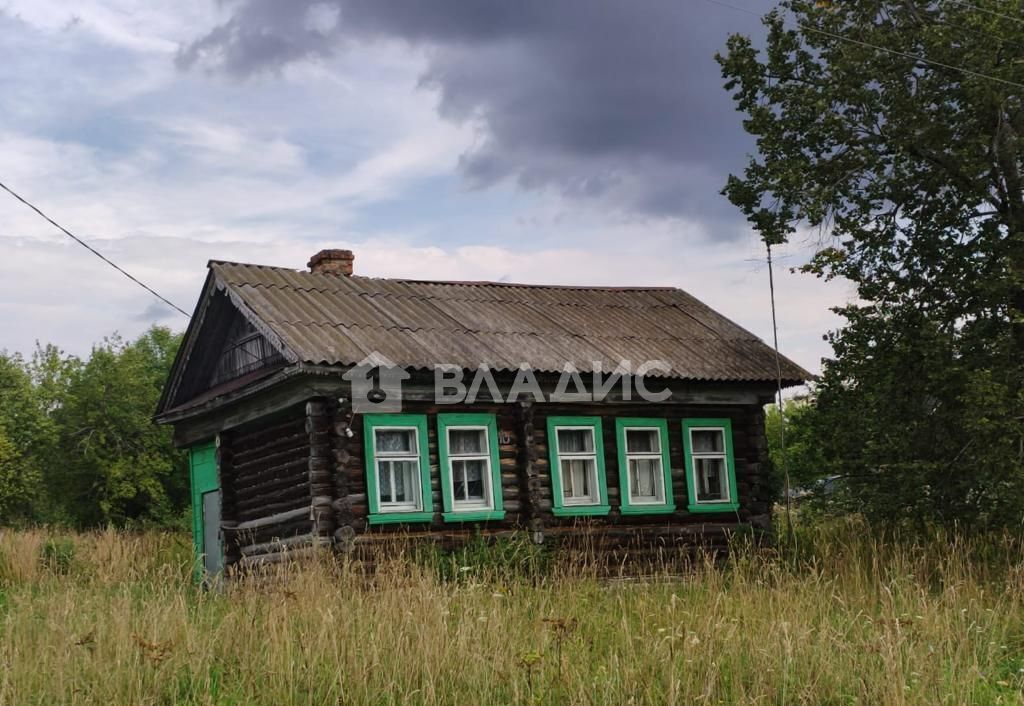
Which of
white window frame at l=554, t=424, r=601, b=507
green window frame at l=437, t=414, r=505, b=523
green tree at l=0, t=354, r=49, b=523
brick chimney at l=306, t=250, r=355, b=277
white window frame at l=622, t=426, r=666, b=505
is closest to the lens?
green window frame at l=437, t=414, r=505, b=523

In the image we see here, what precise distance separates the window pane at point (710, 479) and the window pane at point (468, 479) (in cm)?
384

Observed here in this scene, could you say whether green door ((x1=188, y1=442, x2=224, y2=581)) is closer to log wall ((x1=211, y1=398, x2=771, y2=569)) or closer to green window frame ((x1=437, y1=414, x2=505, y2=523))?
log wall ((x1=211, y1=398, x2=771, y2=569))

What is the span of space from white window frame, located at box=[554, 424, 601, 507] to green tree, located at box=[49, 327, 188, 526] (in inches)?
907

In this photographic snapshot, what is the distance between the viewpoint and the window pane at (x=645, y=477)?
56.9 feet

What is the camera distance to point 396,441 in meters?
→ 15.4

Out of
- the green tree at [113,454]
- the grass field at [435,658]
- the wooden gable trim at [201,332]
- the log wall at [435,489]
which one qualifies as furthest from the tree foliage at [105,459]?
the grass field at [435,658]

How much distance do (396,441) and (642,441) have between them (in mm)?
4130

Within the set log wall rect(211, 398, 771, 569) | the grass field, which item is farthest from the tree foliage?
the grass field

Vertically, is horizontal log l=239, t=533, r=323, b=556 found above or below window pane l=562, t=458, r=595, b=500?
below

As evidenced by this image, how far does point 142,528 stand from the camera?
3669 cm

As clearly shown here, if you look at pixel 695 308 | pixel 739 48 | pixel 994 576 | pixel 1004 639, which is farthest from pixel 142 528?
pixel 1004 639

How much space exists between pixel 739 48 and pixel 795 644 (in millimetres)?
11788

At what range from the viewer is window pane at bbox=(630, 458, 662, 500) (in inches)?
682

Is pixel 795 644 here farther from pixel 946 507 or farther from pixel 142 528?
pixel 142 528
